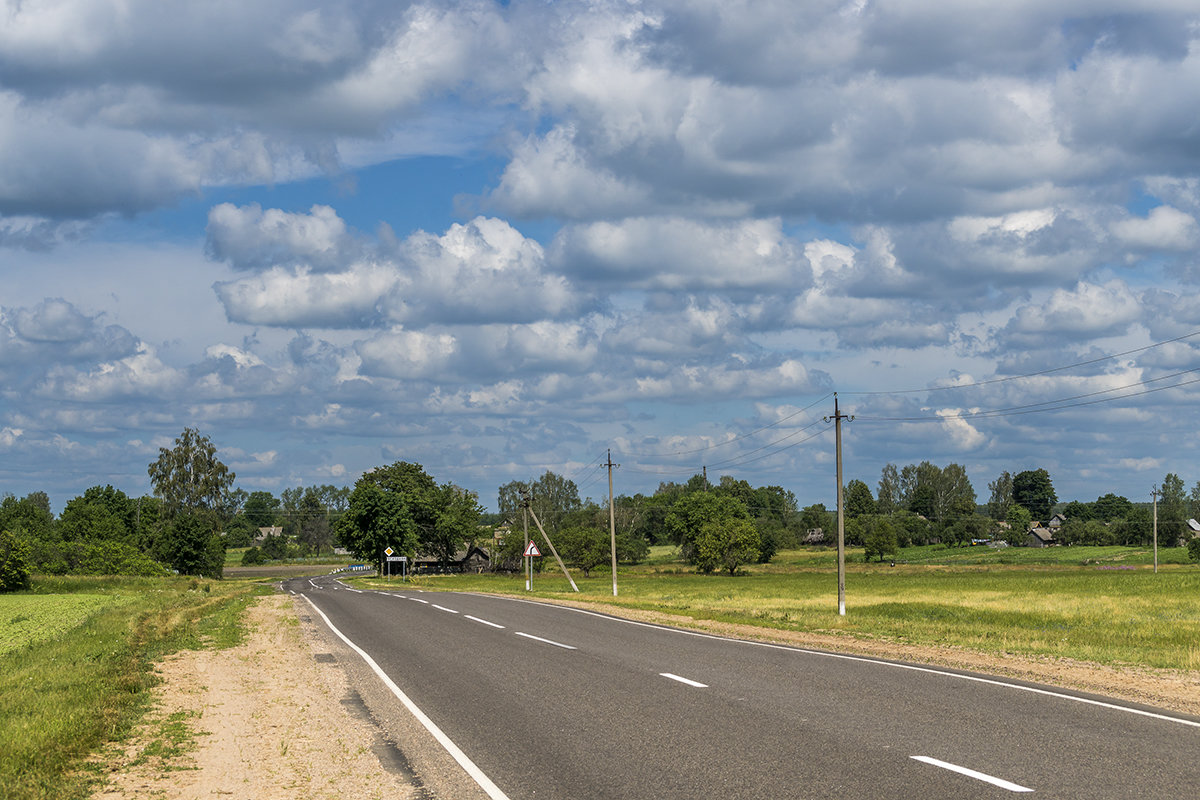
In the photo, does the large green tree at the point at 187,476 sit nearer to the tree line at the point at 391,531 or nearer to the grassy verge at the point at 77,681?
the tree line at the point at 391,531

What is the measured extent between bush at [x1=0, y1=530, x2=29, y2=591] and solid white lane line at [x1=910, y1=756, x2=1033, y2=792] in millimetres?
69506

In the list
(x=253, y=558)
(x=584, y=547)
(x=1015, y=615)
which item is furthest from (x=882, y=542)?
(x=1015, y=615)

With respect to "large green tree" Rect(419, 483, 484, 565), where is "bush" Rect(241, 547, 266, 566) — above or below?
below

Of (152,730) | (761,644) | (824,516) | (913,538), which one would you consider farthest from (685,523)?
(152,730)

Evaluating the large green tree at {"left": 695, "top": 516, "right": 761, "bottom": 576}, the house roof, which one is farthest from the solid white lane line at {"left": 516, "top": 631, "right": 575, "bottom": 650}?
the house roof

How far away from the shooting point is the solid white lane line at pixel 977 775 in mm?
7988

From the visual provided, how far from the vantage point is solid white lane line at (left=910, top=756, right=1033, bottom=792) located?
7988 mm

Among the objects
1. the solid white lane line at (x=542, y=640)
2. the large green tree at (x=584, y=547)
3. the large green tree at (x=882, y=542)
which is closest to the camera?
the solid white lane line at (x=542, y=640)

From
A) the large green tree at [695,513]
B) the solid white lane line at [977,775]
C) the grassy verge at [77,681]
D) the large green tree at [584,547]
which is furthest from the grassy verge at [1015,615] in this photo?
the large green tree at [695,513]

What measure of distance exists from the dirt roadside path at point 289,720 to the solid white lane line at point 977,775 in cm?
439

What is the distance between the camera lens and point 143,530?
376 ft

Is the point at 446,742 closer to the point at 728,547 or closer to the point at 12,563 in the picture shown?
the point at 12,563

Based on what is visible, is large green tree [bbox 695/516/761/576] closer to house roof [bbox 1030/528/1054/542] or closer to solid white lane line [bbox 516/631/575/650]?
solid white lane line [bbox 516/631/575/650]

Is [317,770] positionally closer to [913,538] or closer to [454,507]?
[454,507]
